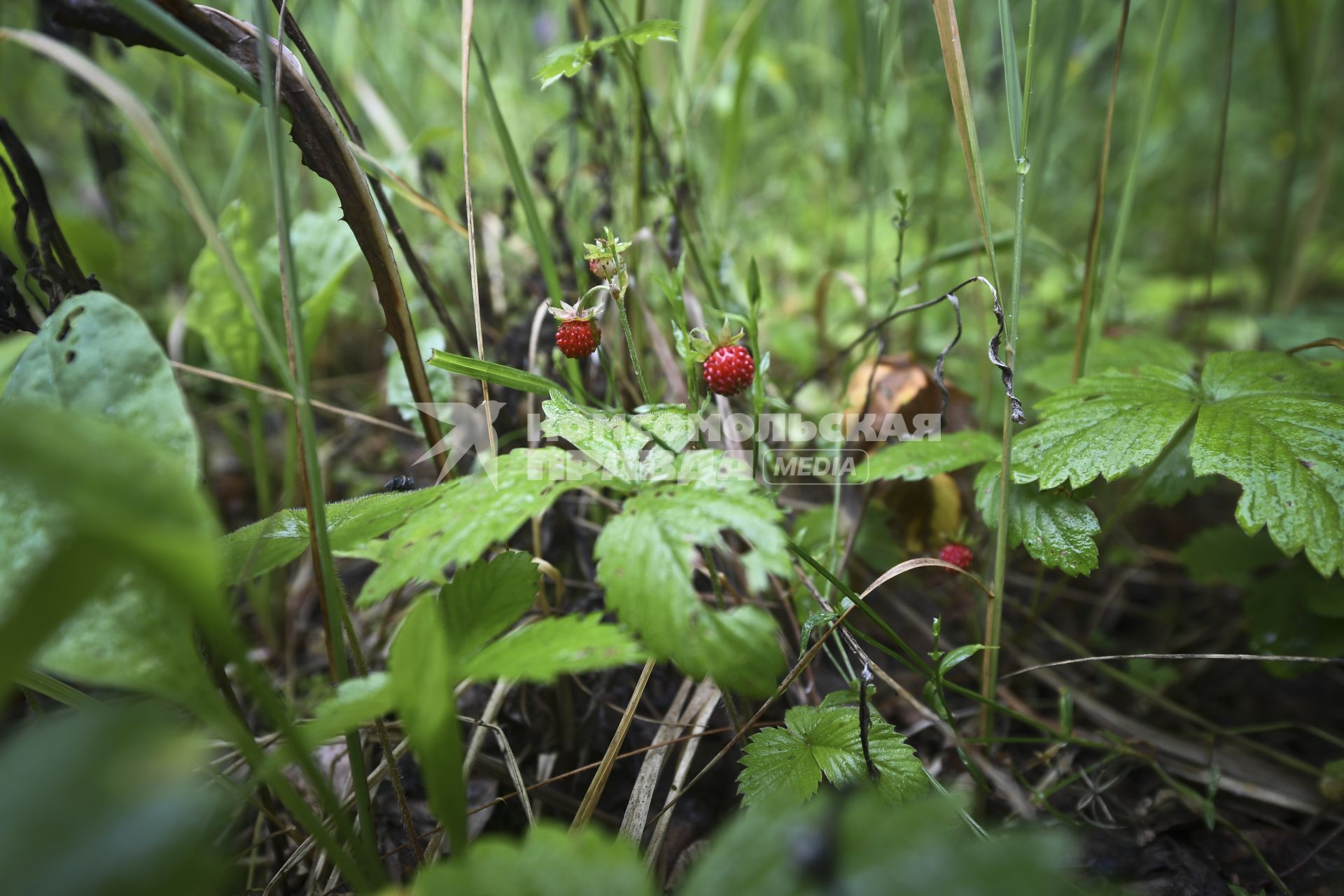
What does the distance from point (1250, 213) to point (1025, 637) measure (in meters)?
2.65

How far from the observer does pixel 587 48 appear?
0.91 metres

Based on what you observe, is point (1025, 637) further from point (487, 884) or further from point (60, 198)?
point (60, 198)

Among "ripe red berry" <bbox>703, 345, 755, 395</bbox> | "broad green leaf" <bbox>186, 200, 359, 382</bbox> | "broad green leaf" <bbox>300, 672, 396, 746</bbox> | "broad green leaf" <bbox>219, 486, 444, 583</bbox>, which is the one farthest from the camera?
"broad green leaf" <bbox>186, 200, 359, 382</bbox>

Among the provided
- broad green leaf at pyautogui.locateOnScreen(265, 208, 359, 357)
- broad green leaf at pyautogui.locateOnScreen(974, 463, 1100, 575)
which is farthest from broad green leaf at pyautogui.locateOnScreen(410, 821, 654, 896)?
broad green leaf at pyautogui.locateOnScreen(265, 208, 359, 357)

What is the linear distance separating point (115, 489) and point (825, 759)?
633mm

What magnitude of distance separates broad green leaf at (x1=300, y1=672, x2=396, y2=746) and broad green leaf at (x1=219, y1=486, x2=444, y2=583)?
15 centimetres

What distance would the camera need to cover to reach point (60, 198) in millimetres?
2367

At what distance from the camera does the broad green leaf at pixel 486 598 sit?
67 cm

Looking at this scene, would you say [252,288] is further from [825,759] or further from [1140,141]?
[1140,141]

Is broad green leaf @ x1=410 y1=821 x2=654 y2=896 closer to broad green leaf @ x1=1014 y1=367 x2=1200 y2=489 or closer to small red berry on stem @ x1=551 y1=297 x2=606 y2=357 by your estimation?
small red berry on stem @ x1=551 y1=297 x2=606 y2=357

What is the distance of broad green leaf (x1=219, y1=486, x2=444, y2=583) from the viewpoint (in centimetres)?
67

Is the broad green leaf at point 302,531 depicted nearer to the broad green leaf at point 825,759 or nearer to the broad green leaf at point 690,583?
the broad green leaf at point 690,583

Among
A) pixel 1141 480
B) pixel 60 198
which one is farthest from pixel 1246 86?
pixel 60 198

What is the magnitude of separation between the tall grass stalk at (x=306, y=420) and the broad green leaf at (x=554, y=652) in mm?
168
